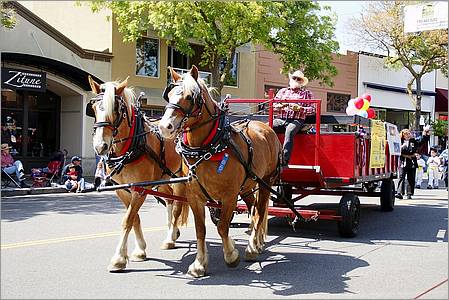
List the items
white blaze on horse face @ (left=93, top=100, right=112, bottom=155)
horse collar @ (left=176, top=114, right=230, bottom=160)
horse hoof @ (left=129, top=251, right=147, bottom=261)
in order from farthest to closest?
horse hoof @ (left=129, top=251, right=147, bottom=261) → horse collar @ (left=176, top=114, right=230, bottom=160) → white blaze on horse face @ (left=93, top=100, right=112, bottom=155)

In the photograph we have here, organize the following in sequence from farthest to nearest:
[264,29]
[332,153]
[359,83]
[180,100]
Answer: [359,83] → [264,29] → [332,153] → [180,100]

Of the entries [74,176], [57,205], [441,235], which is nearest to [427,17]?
[441,235]

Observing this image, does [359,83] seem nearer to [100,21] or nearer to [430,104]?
[430,104]

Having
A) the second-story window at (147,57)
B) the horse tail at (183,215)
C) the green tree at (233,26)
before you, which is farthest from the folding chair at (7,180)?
the horse tail at (183,215)

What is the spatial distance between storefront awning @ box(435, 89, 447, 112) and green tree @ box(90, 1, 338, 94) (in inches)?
769

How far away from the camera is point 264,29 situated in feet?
65.3

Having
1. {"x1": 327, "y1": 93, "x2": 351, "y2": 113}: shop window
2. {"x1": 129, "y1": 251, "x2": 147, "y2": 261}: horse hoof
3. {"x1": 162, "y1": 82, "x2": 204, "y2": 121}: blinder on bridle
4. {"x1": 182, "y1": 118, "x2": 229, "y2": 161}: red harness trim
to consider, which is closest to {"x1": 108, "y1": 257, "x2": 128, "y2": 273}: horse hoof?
{"x1": 129, "y1": 251, "x2": 147, "y2": 261}: horse hoof

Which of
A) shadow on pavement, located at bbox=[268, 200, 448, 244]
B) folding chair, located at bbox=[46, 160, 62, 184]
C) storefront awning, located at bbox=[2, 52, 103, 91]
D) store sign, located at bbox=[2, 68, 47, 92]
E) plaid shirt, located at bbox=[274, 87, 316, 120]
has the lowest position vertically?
shadow on pavement, located at bbox=[268, 200, 448, 244]

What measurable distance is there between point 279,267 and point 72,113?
18.0m

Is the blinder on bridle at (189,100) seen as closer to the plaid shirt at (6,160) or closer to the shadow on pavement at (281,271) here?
the shadow on pavement at (281,271)

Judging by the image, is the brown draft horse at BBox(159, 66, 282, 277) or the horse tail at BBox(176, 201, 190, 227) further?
the horse tail at BBox(176, 201, 190, 227)

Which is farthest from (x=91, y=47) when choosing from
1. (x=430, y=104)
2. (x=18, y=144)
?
(x=430, y=104)

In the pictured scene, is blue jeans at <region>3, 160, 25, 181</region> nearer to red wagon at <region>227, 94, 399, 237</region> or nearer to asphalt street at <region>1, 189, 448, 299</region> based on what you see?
asphalt street at <region>1, 189, 448, 299</region>

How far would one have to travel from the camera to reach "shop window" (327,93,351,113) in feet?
114
